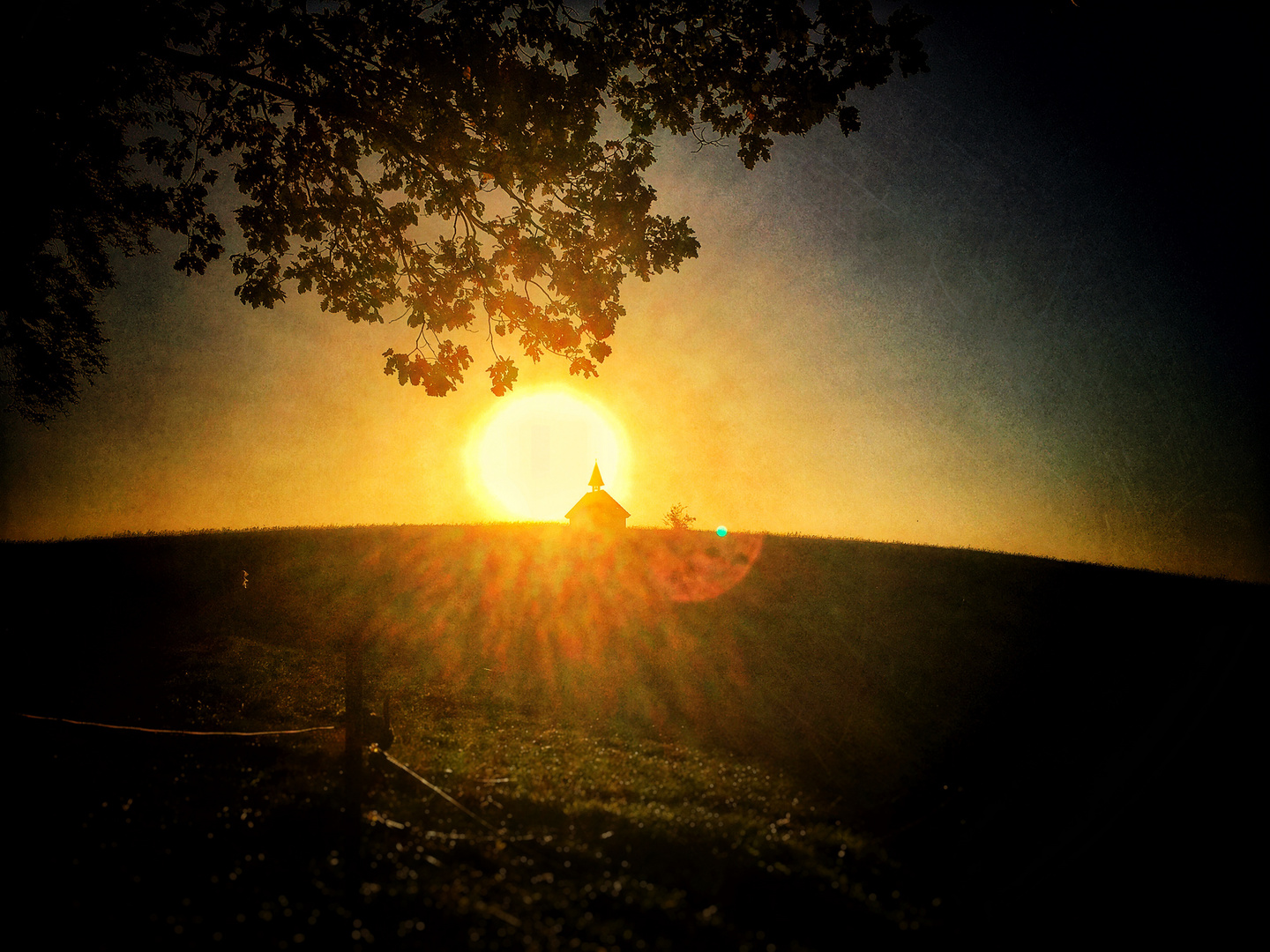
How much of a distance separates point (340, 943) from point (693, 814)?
4589 mm

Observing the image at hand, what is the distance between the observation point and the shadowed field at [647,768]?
16.3 feet

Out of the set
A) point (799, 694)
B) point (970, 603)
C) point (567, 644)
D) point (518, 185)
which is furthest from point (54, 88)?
point (970, 603)

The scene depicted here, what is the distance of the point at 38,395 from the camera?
1437 centimetres

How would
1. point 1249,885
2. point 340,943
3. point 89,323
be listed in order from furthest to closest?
point 89,323 → point 1249,885 → point 340,943

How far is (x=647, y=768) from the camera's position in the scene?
9.45m

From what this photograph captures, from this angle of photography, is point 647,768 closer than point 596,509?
Yes

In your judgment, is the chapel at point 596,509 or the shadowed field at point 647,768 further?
the chapel at point 596,509

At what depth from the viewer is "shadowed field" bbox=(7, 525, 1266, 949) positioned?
4.95m

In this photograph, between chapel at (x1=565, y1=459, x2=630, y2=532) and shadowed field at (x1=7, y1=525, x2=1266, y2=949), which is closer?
shadowed field at (x1=7, y1=525, x2=1266, y2=949)

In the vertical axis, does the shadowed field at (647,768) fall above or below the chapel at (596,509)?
below

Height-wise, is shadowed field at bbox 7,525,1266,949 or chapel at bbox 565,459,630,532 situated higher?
chapel at bbox 565,459,630,532

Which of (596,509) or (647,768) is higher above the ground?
(596,509)

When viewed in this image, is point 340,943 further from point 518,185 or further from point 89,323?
point 89,323

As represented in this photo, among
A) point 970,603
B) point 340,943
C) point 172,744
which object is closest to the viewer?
point 340,943
